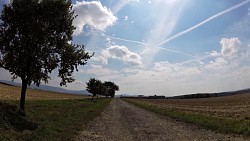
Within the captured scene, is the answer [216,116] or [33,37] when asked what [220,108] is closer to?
[216,116]

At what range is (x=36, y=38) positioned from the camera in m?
22.7

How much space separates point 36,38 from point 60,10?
3.27 meters

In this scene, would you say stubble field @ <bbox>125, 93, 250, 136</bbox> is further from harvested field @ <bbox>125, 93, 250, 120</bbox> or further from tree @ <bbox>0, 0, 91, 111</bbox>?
tree @ <bbox>0, 0, 91, 111</bbox>

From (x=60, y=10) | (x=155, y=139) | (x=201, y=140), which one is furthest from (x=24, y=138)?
(x=60, y=10)

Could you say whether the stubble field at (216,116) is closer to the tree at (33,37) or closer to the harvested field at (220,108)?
the harvested field at (220,108)

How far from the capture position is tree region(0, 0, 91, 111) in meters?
22.6

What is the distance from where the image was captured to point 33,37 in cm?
2255

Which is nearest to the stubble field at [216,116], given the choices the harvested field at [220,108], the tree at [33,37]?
the harvested field at [220,108]

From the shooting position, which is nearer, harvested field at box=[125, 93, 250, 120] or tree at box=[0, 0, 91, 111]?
tree at box=[0, 0, 91, 111]

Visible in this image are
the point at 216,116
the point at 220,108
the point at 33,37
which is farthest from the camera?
the point at 220,108

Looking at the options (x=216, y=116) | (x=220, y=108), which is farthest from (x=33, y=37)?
(x=220, y=108)

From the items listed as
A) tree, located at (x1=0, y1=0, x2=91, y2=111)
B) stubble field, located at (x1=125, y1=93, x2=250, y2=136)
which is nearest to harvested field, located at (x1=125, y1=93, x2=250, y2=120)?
stubble field, located at (x1=125, y1=93, x2=250, y2=136)

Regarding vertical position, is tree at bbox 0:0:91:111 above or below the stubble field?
above

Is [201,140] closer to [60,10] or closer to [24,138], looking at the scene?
[24,138]
